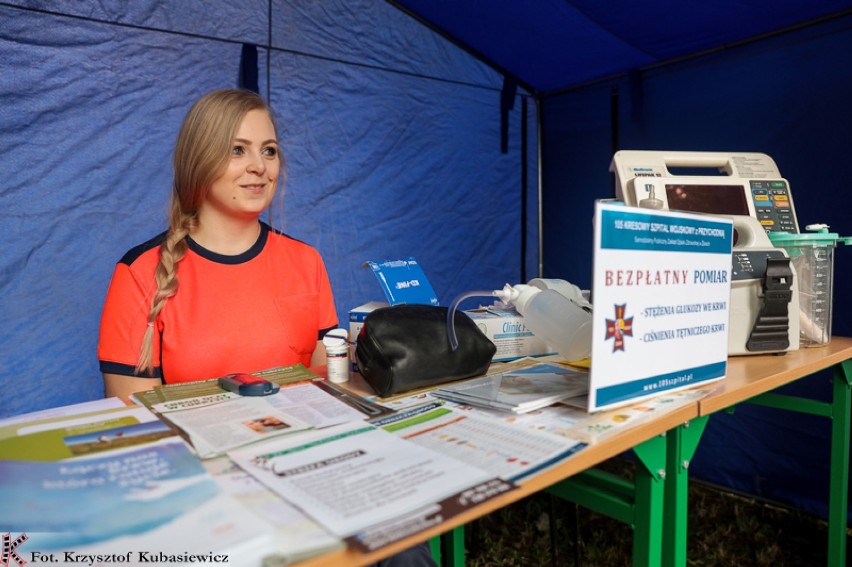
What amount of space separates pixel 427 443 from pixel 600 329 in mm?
292

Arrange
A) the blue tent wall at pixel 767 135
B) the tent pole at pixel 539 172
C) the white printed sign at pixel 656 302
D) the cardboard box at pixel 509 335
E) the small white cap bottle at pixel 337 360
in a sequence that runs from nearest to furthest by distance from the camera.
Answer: the white printed sign at pixel 656 302 → the small white cap bottle at pixel 337 360 → the cardboard box at pixel 509 335 → the blue tent wall at pixel 767 135 → the tent pole at pixel 539 172

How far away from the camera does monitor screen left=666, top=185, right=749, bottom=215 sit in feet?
4.54

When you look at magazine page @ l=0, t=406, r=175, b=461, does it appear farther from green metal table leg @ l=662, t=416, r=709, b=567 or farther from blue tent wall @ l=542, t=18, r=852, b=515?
blue tent wall @ l=542, t=18, r=852, b=515

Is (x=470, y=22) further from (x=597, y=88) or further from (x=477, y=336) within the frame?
(x=477, y=336)

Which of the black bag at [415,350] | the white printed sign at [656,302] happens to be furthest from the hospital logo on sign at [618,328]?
the black bag at [415,350]

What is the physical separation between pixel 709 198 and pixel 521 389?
850mm

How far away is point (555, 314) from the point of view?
1171 millimetres

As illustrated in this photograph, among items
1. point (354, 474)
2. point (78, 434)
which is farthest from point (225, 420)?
point (354, 474)

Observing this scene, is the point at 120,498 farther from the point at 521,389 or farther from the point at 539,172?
the point at 539,172

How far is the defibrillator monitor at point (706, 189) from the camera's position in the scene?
4.52 feet

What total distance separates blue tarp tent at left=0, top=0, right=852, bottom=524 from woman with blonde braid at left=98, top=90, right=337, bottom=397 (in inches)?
24.8

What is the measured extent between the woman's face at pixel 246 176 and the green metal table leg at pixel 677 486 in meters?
1.15

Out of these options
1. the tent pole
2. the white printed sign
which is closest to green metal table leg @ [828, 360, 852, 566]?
the white printed sign

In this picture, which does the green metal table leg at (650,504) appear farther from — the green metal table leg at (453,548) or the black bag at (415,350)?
the green metal table leg at (453,548)
